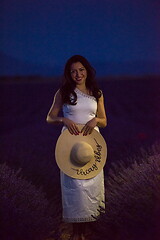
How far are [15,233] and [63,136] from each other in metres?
0.79

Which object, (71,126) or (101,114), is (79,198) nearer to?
(71,126)

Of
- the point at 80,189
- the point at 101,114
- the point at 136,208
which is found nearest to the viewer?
the point at 136,208

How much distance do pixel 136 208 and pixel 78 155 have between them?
64cm

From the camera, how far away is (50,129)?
6.34m

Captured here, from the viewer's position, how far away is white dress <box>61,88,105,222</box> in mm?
3807

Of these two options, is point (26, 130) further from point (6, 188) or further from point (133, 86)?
point (133, 86)

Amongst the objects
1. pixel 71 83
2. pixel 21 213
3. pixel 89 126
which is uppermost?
pixel 71 83

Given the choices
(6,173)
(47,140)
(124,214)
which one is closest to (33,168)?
(47,140)

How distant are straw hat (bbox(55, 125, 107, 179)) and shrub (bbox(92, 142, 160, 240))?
10.6 inches

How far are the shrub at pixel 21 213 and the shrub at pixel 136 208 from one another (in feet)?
1.47

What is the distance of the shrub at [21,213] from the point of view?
3668 mm

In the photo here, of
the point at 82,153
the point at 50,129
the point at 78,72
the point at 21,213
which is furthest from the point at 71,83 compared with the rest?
the point at 50,129

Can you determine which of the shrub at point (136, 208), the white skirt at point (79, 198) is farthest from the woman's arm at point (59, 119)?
the shrub at point (136, 208)

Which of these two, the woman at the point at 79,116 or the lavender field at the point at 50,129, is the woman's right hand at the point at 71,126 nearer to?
the woman at the point at 79,116
